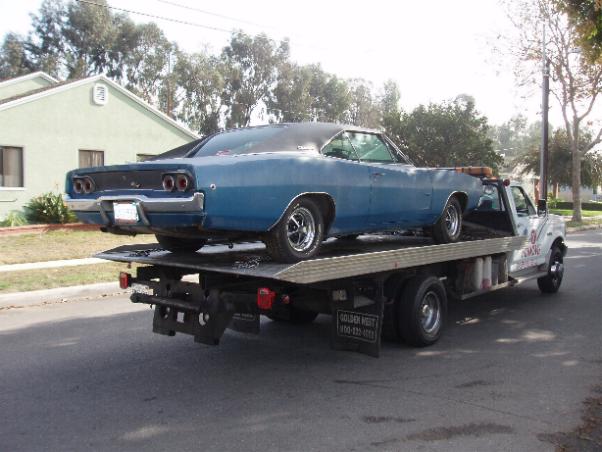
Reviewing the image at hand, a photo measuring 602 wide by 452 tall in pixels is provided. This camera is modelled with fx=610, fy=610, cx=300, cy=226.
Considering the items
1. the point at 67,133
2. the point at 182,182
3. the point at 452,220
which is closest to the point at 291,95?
the point at 67,133

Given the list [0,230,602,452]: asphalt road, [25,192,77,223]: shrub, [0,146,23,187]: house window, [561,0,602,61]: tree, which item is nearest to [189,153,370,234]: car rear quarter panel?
[0,230,602,452]: asphalt road

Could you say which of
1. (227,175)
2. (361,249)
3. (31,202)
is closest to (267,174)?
(227,175)

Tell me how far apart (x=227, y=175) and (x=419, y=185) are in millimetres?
2623

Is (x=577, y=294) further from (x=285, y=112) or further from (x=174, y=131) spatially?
(x=285, y=112)

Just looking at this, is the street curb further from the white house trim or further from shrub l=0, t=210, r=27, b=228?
the white house trim

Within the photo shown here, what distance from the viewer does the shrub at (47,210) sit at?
17859 mm

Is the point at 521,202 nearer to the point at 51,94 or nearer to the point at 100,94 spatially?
the point at 51,94

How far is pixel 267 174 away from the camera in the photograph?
493 cm

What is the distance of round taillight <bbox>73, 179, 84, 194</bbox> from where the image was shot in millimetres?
5375

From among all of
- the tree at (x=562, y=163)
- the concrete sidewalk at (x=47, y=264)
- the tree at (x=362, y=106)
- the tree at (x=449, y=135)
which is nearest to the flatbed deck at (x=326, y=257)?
the concrete sidewalk at (x=47, y=264)

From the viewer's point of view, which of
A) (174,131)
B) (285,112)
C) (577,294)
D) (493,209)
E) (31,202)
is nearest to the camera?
(493,209)

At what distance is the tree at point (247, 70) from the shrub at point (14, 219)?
3422 cm

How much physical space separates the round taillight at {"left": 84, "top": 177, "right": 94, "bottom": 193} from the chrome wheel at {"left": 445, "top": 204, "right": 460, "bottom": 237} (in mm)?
4078

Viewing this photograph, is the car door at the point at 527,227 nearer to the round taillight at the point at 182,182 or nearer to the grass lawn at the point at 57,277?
the round taillight at the point at 182,182
